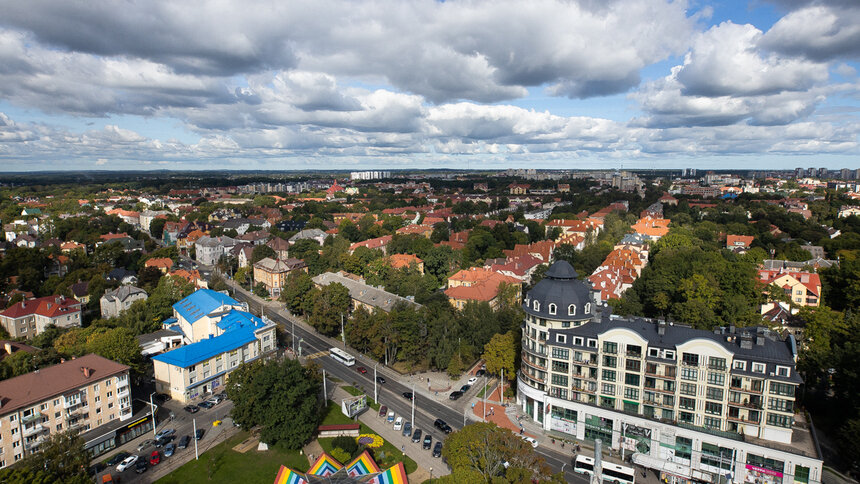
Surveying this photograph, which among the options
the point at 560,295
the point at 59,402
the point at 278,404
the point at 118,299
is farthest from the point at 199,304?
the point at 560,295

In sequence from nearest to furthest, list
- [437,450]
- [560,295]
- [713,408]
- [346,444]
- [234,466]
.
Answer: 1. [713,408]
2. [234,466]
3. [346,444]
4. [437,450]
5. [560,295]

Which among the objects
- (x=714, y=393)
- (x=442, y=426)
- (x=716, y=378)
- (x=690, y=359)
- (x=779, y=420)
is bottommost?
(x=442, y=426)

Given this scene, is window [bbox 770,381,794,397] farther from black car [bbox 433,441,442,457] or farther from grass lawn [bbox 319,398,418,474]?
grass lawn [bbox 319,398,418,474]

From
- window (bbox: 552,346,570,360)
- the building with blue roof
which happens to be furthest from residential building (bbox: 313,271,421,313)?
window (bbox: 552,346,570,360)

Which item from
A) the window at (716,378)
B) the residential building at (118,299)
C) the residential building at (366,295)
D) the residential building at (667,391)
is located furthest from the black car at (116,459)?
the window at (716,378)

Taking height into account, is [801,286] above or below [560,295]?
below

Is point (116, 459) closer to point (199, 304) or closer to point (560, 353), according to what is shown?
point (199, 304)
